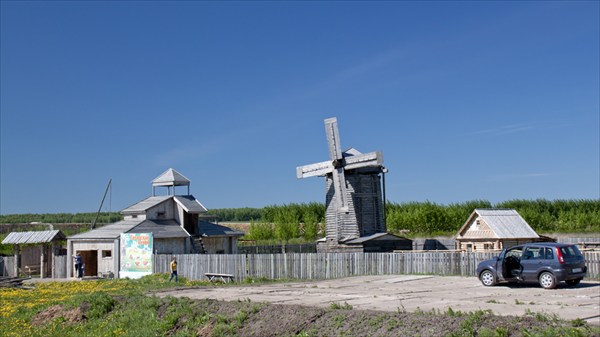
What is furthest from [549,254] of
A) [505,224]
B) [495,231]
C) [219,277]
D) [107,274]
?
[107,274]

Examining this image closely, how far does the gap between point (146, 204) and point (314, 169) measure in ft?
40.8

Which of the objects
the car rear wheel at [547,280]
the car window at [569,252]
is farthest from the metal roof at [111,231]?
the car window at [569,252]

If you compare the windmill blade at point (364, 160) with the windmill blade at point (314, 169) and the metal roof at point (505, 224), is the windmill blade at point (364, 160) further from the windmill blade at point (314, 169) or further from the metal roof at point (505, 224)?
the metal roof at point (505, 224)

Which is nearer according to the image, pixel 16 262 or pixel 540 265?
pixel 540 265

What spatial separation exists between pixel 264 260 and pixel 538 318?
22.6 metres

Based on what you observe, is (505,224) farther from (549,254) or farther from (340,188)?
(549,254)

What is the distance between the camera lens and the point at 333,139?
47.1 m

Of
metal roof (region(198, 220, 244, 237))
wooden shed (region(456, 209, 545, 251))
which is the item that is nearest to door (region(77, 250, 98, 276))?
metal roof (region(198, 220, 244, 237))

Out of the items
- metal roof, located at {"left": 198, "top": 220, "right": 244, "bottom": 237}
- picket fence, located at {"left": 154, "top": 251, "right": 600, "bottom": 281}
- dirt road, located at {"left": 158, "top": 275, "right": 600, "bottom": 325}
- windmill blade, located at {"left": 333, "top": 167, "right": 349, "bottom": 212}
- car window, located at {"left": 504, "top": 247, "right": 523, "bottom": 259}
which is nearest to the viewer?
dirt road, located at {"left": 158, "top": 275, "right": 600, "bottom": 325}

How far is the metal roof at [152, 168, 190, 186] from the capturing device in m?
48.9

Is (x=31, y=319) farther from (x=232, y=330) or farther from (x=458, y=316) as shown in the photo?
(x=458, y=316)

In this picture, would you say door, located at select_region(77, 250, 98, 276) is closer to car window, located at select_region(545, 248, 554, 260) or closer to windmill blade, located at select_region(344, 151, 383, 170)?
windmill blade, located at select_region(344, 151, 383, 170)

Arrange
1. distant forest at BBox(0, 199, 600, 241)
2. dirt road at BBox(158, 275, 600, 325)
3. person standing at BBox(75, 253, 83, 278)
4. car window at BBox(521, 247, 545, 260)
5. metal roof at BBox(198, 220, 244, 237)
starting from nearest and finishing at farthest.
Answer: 1. dirt road at BBox(158, 275, 600, 325)
2. car window at BBox(521, 247, 545, 260)
3. person standing at BBox(75, 253, 83, 278)
4. metal roof at BBox(198, 220, 244, 237)
5. distant forest at BBox(0, 199, 600, 241)

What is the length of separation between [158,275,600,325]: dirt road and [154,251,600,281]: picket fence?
159 cm
